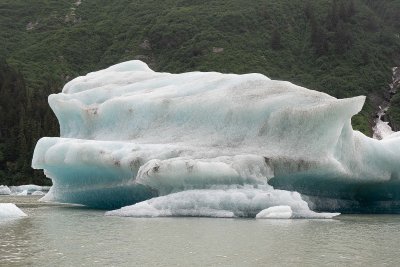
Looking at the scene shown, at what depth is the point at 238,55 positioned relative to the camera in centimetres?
7362

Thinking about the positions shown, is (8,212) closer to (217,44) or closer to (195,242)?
(195,242)

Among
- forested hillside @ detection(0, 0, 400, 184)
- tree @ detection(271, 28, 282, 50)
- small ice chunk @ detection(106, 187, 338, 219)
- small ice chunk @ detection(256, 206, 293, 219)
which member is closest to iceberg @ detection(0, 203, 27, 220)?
small ice chunk @ detection(106, 187, 338, 219)

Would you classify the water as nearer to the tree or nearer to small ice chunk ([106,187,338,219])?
small ice chunk ([106,187,338,219])

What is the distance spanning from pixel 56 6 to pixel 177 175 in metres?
94.1

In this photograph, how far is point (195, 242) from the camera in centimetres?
930

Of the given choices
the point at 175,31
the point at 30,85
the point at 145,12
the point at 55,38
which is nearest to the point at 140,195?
the point at 30,85

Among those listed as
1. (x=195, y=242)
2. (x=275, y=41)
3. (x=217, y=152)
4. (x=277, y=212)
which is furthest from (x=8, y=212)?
(x=275, y=41)

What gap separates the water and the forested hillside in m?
47.5

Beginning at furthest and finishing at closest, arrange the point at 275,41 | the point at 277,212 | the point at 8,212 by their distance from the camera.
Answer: the point at 275,41, the point at 8,212, the point at 277,212

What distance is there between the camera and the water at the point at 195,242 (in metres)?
7.62

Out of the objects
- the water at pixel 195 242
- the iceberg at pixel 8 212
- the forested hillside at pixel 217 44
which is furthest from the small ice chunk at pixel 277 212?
the forested hillside at pixel 217 44

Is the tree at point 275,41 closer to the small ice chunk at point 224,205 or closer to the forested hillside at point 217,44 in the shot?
the forested hillside at point 217,44

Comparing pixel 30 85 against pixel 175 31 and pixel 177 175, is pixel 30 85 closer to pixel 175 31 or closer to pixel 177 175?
pixel 175 31

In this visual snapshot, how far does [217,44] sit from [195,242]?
68977 millimetres
